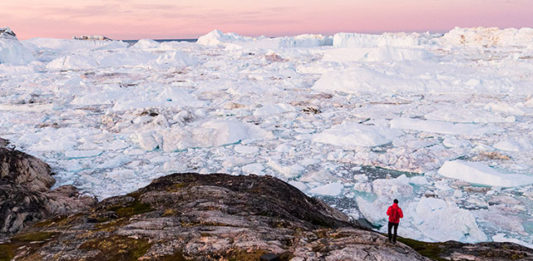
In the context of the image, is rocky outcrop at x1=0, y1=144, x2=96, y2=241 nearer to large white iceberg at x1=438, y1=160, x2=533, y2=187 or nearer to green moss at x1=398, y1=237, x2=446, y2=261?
green moss at x1=398, y1=237, x2=446, y2=261

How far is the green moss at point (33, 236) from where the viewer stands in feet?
20.3

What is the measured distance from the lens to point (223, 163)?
43.3 ft

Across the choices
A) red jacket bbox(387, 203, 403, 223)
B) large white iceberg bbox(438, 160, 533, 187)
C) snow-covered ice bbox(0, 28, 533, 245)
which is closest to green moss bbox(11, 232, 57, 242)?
snow-covered ice bbox(0, 28, 533, 245)

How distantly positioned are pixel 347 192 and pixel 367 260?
6.50 metres

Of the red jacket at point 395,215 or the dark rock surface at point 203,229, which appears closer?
the dark rock surface at point 203,229

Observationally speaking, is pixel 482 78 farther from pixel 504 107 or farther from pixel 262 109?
pixel 262 109

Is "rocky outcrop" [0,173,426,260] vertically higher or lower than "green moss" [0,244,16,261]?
higher

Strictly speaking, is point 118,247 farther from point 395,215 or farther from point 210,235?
point 395,215

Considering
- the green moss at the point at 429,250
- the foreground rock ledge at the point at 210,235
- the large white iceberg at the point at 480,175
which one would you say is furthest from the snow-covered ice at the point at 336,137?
the foreground rock ledge at the point at 210,235

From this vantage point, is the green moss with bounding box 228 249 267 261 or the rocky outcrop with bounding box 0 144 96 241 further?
the rocky outcrop with bounding box 0 144 96 241

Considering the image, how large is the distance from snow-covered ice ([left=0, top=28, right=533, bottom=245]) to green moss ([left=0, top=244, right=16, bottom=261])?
4.72 metres

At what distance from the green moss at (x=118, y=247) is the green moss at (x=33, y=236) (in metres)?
1.15

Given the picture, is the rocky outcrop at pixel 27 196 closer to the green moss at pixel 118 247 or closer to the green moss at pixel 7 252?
the green moss at pixel 7 252

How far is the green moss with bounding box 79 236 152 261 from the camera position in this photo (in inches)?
198
